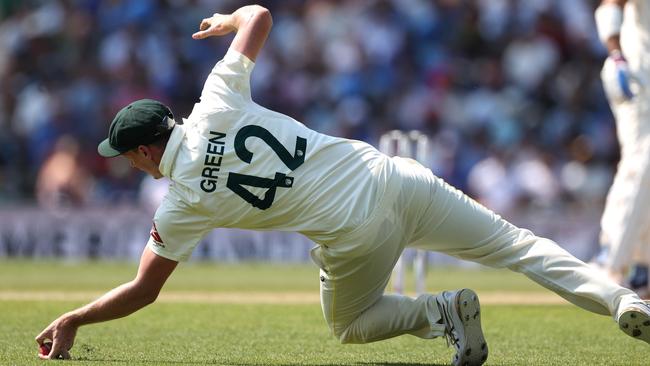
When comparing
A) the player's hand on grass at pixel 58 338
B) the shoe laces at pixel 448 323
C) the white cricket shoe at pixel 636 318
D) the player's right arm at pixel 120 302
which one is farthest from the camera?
the player's hand on grass at pixel 58 338

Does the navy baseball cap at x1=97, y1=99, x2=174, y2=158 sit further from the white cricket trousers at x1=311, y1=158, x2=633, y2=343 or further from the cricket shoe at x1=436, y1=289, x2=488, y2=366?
the cricket shoe at x1=436, y1=289, x2=488, y2=366

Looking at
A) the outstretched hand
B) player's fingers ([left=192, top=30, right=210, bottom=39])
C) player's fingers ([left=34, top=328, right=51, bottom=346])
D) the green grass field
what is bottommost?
the green grass field

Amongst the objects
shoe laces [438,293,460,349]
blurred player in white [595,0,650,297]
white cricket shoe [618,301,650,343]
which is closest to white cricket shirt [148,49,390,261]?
shoe laces [438,293,460,349]

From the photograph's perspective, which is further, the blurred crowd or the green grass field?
the blurred crowd

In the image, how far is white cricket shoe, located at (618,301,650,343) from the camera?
513 centimetres

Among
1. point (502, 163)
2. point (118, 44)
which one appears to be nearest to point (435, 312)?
point (502, 163)

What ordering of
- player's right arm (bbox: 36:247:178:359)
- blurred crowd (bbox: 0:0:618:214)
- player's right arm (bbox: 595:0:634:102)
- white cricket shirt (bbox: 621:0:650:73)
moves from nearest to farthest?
player's right arm (bbox: 36:247:178:359) < player's right arm (bbox: 595:0:634:102) < white cricket shirt (bbox: 621:0:650:73) < blurred crowd (bbox: 0:0:618:214)

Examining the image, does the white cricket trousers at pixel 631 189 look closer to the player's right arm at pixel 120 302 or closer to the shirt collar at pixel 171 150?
the player's right arm at pixel 120 302

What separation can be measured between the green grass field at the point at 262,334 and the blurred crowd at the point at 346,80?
597cm

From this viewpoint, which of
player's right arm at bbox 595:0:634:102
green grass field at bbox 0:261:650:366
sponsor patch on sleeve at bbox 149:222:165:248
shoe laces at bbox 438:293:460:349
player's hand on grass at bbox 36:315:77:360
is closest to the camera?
sponsor patch on sleeve at bbox 149:222:165:248

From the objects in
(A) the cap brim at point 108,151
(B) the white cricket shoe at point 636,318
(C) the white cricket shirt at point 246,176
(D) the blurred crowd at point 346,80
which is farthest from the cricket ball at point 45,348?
(D) the blurred crowd at point 346,80

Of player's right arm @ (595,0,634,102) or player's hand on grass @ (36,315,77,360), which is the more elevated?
player's right arm @ (595,0,634,102)

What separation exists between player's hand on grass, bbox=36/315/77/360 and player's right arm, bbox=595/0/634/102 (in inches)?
186

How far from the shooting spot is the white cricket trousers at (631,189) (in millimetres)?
8664
